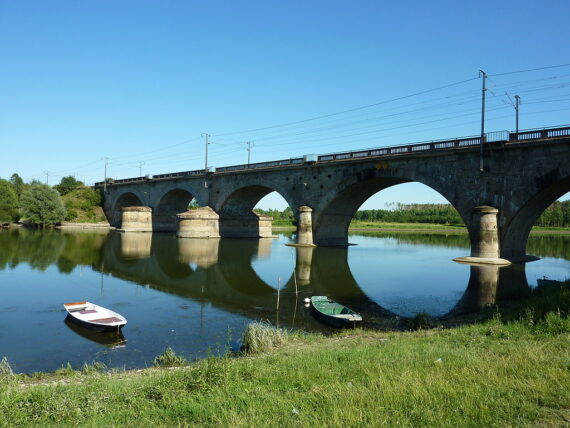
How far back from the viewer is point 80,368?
32.4 ft

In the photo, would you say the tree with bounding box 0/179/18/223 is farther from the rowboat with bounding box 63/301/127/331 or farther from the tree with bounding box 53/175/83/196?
the rowboat with bounding box 63/301/127/331

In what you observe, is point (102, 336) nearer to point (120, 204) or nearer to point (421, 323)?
Result: point (421, 323)

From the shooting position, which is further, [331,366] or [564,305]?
[564,305]

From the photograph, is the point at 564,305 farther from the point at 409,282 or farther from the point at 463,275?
the point at 463,275

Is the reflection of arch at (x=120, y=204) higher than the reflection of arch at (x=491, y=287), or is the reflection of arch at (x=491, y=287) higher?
the reflection of arch at (x=120, y=204)

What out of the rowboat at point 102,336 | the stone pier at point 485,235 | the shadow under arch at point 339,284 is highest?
the stone pier at point 485,235

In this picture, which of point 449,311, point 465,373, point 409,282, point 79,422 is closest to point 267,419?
point 79,422

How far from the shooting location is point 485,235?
95.3 ft

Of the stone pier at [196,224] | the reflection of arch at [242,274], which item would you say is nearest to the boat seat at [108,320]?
the reflection of arch at [242,274]

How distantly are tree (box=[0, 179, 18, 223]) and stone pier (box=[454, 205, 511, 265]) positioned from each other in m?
67.5

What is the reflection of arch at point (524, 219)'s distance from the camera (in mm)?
28219

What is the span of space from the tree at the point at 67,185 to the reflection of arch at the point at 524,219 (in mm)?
88067

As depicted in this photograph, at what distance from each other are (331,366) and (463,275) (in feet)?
70.3

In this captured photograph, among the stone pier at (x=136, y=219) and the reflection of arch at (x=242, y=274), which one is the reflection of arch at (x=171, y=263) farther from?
the stone pier at (x=136, y=219)
